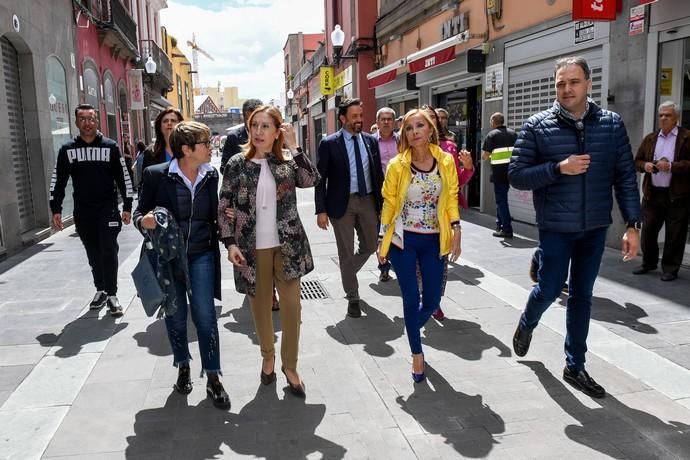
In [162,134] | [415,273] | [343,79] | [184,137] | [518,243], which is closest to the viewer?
[184,137]

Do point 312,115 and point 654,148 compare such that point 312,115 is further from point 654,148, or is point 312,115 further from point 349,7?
point 654,148

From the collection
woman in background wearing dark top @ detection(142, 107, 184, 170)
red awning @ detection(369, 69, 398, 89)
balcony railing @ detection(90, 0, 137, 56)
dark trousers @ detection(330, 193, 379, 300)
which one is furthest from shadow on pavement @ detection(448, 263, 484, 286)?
balcony railing @ detection(90, 0, 137, 56)

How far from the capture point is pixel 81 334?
4.98 metres

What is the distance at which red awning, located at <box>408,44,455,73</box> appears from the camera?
458 inches

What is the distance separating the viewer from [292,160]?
12.4 ft

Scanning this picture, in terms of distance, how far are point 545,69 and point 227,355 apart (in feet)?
23.4

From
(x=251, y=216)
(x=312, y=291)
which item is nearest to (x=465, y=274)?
(x=312, y=291)

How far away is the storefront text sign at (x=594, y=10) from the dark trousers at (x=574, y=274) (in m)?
4.63

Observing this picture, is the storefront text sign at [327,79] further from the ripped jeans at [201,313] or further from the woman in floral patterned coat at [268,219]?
the ripped jeans at [201,313]

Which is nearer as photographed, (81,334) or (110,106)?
(81,334)

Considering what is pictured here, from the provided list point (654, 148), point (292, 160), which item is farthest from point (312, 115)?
point (292, 160)

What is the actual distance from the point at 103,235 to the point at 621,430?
4.43 meters

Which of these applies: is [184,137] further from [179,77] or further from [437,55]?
[179,77]

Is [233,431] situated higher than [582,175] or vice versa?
[582,175]
